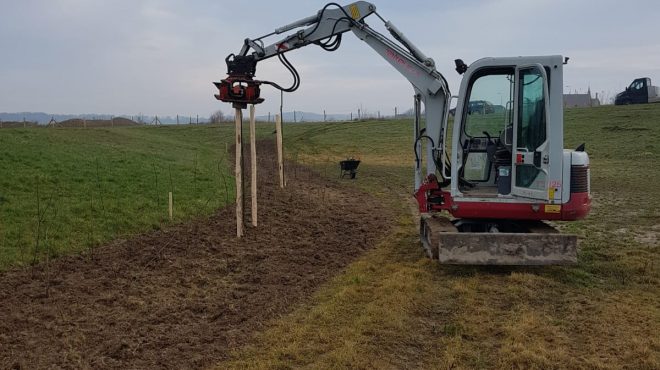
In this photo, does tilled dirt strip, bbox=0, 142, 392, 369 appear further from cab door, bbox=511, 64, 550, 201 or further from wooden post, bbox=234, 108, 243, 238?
cab door, bbox=511, 64, 550, 201

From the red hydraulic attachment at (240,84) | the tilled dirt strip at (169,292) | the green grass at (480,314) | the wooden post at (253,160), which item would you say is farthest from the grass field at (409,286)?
the red hydraulic attachment at (240,84)

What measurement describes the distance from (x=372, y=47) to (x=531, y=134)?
2777 mm

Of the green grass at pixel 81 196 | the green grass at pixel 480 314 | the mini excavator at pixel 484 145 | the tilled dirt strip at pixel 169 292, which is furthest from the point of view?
the green grass at pixel 81 196

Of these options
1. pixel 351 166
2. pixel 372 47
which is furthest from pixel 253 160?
pixel 351 166

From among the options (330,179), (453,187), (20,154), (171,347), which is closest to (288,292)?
(171,347)

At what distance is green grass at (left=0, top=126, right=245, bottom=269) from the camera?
734 cm

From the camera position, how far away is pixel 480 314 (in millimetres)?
5164

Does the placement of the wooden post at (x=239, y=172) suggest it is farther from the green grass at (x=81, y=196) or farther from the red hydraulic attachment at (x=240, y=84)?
the green grass at (x=81, y=196)

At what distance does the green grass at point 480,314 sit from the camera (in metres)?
4.18

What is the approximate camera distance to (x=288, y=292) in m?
5.87

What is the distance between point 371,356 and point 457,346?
0.78 metres

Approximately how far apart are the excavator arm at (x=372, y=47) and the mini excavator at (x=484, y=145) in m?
0.02

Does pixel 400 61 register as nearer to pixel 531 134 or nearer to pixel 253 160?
pixel 531 134

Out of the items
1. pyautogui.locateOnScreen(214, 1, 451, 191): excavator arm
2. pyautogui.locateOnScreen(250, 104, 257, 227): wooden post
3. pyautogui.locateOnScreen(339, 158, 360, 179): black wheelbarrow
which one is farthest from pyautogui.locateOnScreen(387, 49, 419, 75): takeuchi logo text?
pyautogui.locateOnScreen(339, 158, 360, 179): black wheelbarrow
